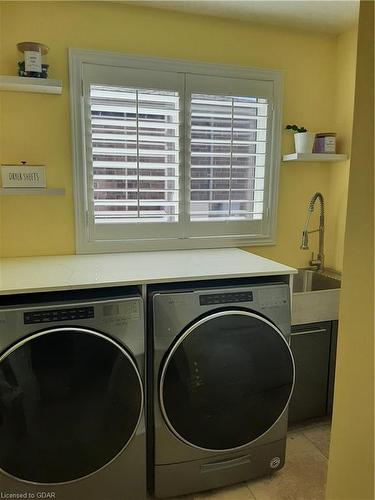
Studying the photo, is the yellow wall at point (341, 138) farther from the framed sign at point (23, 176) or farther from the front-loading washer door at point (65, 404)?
the framed sign at point (23, 176)

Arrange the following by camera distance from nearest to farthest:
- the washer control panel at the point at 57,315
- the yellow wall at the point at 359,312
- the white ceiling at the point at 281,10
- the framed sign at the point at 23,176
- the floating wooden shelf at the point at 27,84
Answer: the yellow wall at the point at 359,312 → the washer control panel at the point at 57,315 → the floating wooden shelf at the point at 27,84 → the framed sign at the point at 23,176 → the white ceiling at the point at 281,10

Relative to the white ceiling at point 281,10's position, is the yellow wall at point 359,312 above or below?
below

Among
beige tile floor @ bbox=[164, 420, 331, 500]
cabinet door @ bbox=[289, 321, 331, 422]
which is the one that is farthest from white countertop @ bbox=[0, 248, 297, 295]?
beige tile floor @ bbox=[164, 420, 331, 500]

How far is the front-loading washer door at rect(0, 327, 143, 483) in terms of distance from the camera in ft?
4.63

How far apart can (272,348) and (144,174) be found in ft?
3.91

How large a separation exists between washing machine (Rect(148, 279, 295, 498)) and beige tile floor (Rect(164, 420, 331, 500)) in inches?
2.3

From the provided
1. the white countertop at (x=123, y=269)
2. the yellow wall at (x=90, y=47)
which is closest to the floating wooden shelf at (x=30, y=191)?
the yellow wall at (x=90, y=47)

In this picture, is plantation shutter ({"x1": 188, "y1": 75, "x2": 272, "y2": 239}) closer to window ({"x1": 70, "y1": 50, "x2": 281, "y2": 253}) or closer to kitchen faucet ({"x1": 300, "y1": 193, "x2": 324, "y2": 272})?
window ({"x1": 70, "y1": 50, "x2": 281, "y2": 253})

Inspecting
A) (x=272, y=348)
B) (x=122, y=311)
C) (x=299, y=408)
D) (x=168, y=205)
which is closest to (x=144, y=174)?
(x=168, y=205)

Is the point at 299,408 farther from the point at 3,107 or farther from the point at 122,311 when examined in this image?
the point at 3,107

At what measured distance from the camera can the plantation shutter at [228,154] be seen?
7.36ft

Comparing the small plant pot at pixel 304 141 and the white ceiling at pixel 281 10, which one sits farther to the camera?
the small plant pot at pixel 304 141

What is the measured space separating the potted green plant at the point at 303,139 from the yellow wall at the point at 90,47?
3.7 inches

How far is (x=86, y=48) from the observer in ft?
6.56
